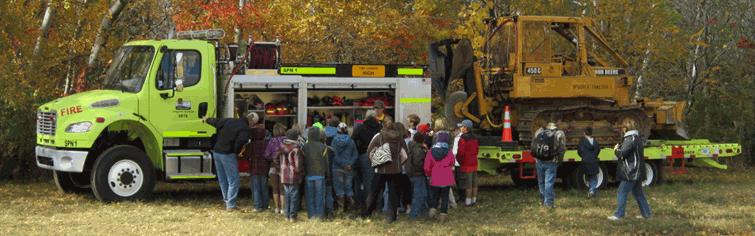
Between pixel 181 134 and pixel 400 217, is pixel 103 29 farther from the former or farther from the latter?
pixel 400 217

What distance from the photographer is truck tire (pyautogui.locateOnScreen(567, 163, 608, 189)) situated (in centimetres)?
1527

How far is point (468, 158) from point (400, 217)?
1.74m

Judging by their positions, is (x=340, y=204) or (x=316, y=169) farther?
(x=340, y=204)

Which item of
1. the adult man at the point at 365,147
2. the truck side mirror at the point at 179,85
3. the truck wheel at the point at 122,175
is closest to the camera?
the adult man at the point at 365,147

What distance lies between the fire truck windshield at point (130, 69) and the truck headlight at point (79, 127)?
91 centimetres

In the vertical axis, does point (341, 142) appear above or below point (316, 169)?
A: above

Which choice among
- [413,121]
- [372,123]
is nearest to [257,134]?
[372,123]

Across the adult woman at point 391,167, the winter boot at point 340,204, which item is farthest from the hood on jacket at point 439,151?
the winter boot at point 340,204

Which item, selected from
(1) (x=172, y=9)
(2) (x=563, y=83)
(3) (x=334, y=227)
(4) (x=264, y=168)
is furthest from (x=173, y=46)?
(1) (x=172, y=9)

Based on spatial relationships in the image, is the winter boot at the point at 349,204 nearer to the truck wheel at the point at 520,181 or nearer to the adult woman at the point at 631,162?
the adult woman at the point at 631,162

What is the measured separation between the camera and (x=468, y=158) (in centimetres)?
1270

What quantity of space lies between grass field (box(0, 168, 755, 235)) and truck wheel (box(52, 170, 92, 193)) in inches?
8.2

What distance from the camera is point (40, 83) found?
16016mm

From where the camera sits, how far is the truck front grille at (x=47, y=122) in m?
12.5
